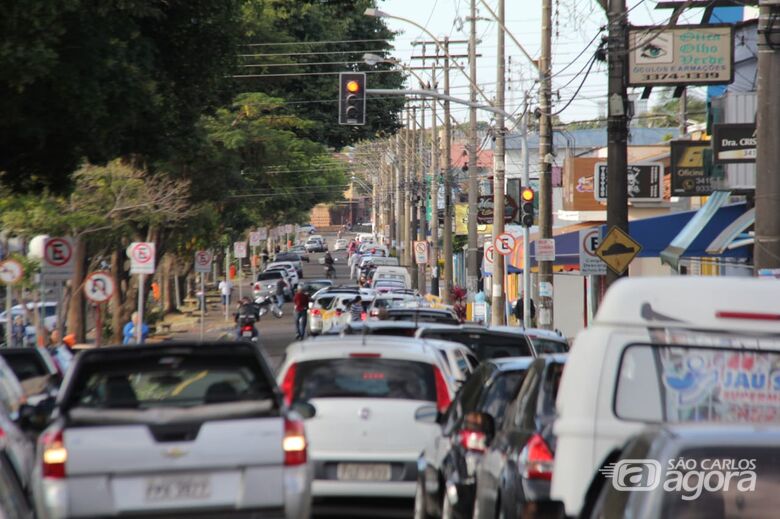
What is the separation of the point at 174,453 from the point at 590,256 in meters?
18.6

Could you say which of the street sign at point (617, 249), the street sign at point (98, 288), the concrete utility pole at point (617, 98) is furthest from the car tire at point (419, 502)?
the street sign at point (98, 288)

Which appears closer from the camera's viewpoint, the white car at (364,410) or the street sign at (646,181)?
the white car at (364,410)

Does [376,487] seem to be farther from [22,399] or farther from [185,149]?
[185,149]

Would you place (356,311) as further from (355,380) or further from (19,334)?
(355,380)

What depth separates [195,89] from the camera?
24.8 meters

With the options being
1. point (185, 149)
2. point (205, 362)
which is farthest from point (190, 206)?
point (205, 362)

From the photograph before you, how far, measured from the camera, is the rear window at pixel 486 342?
58.8 ft

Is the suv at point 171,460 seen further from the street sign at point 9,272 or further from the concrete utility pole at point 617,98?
the street sign at point 9,272

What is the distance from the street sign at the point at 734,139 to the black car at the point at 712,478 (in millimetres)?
17664

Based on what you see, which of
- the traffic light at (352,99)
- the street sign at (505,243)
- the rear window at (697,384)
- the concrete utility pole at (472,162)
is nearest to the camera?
the rear window at (697,384)

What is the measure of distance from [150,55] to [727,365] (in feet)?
53.7

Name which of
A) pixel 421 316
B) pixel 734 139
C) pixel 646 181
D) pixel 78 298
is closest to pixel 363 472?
pixel 421 316

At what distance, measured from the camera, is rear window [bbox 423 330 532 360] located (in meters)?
17.9

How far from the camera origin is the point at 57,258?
1061 inches
